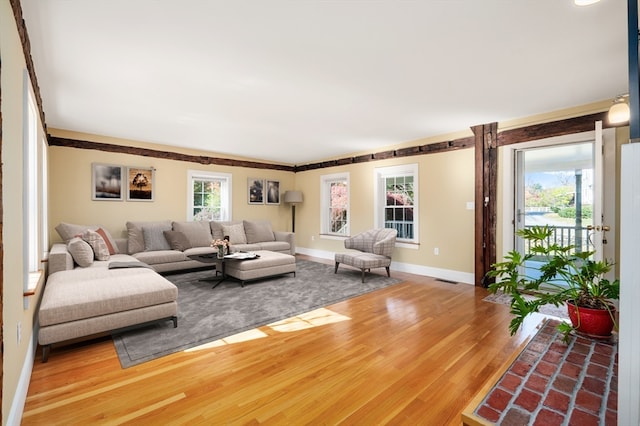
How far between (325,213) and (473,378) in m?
5.38

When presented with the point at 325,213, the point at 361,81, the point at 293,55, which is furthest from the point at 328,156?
the point at 293,55

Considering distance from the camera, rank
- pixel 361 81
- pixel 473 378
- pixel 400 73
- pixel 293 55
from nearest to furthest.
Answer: pixel 473 378 → pixel 293 55 → pixel 400 73 → pixel 361 81

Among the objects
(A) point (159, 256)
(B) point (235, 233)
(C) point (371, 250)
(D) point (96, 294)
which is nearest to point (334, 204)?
(C) point (371, 250)

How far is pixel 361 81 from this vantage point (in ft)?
Answer: 9.64

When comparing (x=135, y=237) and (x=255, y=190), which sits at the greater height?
(x=255, y=190)

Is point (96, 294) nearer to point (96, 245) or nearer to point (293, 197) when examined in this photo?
point (96, 245)

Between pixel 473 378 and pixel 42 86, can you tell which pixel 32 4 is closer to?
pixel 42 86

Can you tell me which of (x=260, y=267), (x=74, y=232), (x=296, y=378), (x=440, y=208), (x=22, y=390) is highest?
(x=440, y=208)

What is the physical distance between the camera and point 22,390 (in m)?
1.71

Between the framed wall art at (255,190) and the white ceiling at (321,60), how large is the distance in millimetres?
2772

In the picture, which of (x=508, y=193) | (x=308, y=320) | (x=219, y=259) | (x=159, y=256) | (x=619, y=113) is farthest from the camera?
(x=159, y=256)

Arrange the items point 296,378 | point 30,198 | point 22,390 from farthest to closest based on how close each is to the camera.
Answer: point 30,198 < point 296,378 < point 22,390

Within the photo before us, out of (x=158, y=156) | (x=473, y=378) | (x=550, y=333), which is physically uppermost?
(x=158, y=156)

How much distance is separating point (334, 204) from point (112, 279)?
16.1ft
